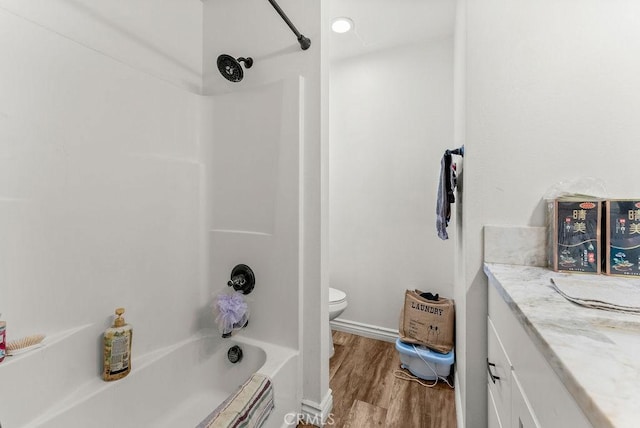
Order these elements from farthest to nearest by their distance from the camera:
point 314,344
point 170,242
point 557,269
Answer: point 170,242, point 314,344, point 557,269

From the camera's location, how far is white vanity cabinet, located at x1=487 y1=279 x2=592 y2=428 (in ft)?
1.49

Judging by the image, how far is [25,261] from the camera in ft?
3.28

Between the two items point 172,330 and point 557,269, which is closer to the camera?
point 557,269

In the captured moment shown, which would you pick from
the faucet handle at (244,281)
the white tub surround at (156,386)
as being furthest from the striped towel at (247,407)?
the faucet handle at (244,281)

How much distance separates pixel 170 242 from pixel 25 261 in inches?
22.9

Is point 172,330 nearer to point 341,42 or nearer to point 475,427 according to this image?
point 475,427

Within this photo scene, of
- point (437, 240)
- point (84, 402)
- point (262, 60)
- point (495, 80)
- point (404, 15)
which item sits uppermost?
point (404, 15)

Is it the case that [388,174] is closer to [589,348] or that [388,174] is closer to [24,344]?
[589,348]

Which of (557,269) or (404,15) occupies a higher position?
(404,15)

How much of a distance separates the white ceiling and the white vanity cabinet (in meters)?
1.83

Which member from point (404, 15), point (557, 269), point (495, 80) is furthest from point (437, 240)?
point (404, 15)

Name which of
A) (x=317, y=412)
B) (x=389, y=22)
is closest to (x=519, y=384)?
(x=317, y=412)

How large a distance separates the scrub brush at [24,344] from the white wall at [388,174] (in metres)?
1.94

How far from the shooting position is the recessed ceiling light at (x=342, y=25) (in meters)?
1.96
